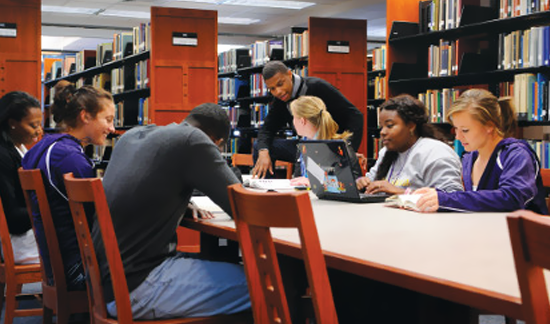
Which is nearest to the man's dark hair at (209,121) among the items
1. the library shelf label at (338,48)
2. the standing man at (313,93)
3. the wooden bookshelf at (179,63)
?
the standing man at (313,93)

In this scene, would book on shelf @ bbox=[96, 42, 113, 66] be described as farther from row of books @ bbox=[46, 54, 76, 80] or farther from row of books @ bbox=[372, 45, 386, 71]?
row of books @ bbox=[372, 45, 386, 71]

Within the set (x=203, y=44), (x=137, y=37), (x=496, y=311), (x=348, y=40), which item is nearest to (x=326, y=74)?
(x=348, y=40)

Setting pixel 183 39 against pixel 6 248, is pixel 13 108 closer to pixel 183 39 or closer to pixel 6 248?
pixel 6 248

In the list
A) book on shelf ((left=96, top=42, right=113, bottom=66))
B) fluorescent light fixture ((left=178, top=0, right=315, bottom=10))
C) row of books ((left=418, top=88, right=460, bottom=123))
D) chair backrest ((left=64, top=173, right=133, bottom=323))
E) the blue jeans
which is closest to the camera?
chair backrest ((left=64, top=173, right=133, bottom=323))

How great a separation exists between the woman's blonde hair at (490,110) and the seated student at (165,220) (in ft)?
3.59

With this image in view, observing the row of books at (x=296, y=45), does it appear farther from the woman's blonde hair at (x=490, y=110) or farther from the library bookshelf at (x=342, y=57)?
the woman's blonde hair at (x=490, y=110)

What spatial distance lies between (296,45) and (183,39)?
182cm

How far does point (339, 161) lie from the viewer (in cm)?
242

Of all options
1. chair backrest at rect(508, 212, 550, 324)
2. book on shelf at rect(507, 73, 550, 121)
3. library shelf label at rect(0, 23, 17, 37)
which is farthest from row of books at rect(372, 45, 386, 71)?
chair backrest at rect(508, 212, 550, 324)

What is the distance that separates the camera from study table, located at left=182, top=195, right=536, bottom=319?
3.59 ft

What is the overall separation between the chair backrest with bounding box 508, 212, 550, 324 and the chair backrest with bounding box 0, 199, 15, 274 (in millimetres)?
2153

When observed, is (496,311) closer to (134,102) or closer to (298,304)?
(298,304)

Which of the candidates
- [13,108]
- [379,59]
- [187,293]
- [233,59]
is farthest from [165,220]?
[233,59]

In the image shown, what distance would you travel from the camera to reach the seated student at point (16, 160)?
2.74 meters
